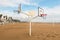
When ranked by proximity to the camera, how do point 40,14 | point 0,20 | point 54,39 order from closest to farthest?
point 54,39, point 40,14, point 0,20

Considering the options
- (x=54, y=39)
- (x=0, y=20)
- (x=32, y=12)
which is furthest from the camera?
(x=0, y=20)

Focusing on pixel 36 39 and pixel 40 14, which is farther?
pixel 40 14

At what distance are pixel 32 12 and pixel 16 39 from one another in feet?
14.9

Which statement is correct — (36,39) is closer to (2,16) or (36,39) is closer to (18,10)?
(18,10)

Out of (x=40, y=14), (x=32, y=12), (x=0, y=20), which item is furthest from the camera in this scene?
(x=0, y=20)

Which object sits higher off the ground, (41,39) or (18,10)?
(18,10)

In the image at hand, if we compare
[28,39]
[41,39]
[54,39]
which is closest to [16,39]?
[28,39]

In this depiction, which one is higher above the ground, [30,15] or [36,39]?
[30,15]

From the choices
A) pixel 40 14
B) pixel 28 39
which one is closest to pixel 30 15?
pixel 40 14

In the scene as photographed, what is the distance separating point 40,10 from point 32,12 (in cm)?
224

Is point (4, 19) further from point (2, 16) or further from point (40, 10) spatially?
point (40, 10)

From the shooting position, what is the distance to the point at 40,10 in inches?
867

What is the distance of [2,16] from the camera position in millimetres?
88062

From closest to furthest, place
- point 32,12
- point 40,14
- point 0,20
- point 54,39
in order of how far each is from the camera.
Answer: point 54,39
point 32,12
point 40,14
point 0,20
